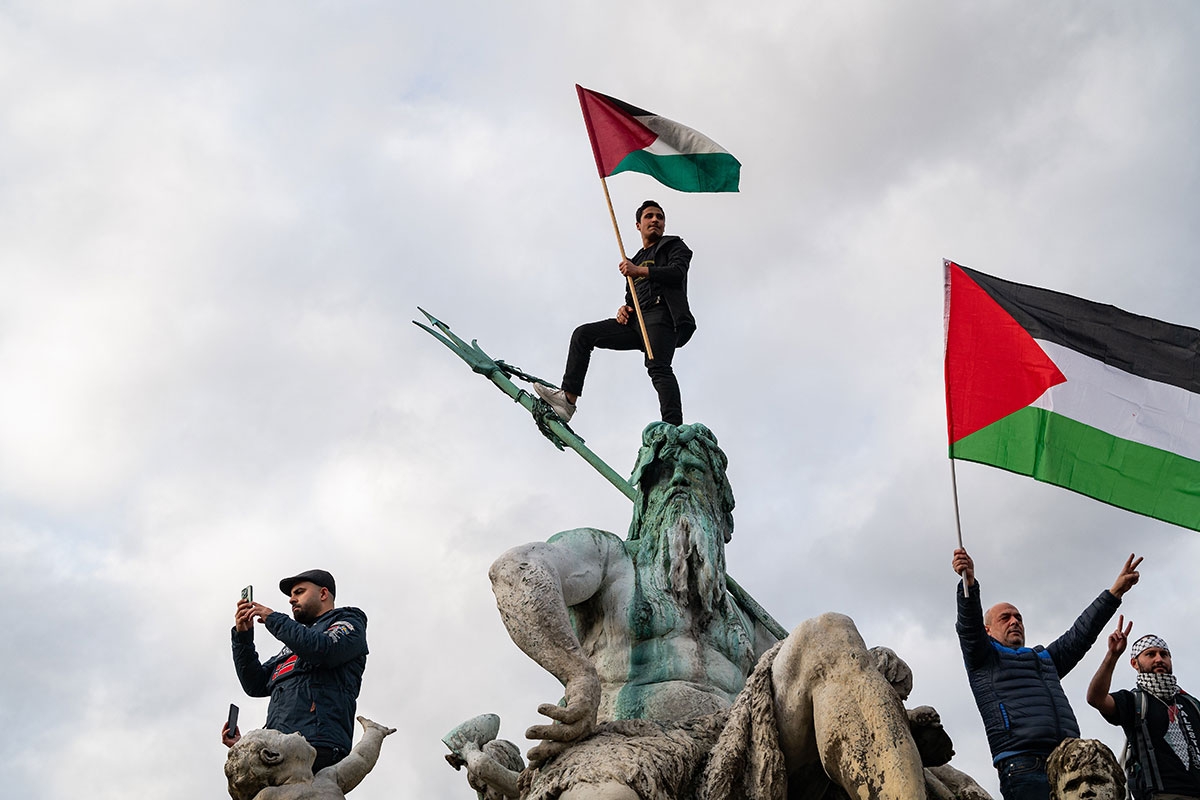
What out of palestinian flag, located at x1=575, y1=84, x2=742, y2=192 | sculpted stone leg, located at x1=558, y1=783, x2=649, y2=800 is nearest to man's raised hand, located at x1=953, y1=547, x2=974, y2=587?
sculpted stone leg, located at x1=558, y1=783, x2=649, y2=800

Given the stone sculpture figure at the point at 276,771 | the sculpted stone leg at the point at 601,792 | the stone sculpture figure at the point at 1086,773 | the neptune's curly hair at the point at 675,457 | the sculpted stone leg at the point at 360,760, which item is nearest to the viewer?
the stone sculpture figure at the point at 1086,773

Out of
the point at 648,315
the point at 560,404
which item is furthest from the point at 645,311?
the point at 560,404

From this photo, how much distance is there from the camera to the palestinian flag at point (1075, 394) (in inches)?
326

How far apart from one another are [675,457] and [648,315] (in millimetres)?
1774

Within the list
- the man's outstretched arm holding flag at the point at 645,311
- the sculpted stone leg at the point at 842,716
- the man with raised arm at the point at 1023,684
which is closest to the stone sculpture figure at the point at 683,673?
the sculpted stone leg at the point at 842,716

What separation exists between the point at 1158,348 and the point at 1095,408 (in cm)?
80

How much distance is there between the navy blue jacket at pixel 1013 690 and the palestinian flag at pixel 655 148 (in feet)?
15.3

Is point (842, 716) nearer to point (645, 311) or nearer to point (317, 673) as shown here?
point (317, 673)

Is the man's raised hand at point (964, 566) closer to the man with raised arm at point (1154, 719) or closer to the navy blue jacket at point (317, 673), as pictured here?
the man with raised arm at point (1154, 719)

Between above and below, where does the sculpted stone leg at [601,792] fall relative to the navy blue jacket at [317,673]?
below

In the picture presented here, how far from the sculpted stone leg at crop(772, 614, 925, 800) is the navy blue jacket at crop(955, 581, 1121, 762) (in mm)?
1646

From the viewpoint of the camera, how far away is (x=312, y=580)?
751 centimetres

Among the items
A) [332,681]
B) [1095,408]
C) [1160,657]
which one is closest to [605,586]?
[332,681]

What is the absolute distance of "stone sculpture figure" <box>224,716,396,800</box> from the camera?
617cm
